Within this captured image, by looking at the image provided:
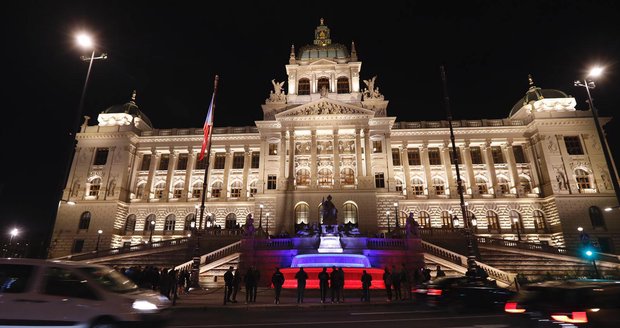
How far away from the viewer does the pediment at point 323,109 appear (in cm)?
4494

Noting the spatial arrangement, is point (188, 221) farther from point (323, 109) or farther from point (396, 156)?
point (396, 156)

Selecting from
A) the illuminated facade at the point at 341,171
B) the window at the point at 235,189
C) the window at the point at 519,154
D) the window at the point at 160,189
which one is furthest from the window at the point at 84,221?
the window at the point at 519,154

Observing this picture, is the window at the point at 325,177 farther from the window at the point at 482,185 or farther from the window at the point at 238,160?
the window at the point at 482,185

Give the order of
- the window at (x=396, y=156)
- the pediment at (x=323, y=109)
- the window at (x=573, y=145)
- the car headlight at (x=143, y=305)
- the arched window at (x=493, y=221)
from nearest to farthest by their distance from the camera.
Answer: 1. the car headlight at (x=143, y=305)
2. the arched window at (x=493, y=221)
3. the window at (x=573, y=145)
4. the pediment at (x=323, y=109)
5. the window at (x=396, y=156)

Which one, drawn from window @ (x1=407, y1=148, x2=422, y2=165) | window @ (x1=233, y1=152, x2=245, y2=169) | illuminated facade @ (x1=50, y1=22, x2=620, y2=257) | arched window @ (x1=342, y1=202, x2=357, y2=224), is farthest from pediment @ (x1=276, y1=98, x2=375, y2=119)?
arched window @ (x1=342, y1=202, x2=357, y2=224)

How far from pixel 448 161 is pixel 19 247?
103 meters

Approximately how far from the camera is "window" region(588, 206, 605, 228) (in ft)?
131

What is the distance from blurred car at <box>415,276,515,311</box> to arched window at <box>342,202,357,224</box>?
27695 mm

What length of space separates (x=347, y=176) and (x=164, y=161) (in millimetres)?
27646

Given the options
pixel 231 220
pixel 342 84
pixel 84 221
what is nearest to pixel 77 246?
pixel 84 221

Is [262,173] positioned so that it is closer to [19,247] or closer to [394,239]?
[394,239]

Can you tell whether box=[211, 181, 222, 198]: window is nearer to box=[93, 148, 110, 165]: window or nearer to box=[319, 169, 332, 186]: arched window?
box=[319, 169, 332, 186]: arched window

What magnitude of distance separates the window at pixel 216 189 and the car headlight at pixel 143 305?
42346 millimetres

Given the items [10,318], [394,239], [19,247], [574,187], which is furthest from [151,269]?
[19,247]
